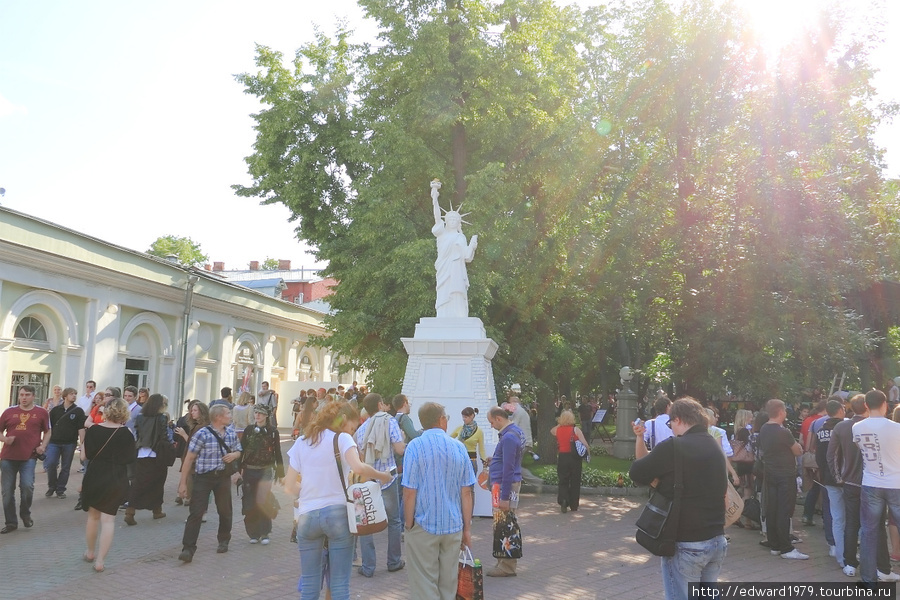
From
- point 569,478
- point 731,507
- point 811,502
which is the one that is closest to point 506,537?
point 731,507

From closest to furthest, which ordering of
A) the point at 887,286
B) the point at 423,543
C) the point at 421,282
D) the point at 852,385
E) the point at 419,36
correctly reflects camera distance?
1. the point at 423,543
2. the point at 421,282
3. the point at 419,36
4. the point at 887,286
5. the point at 852,385

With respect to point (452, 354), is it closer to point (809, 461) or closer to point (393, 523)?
point (393, 523)

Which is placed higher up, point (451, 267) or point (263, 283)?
point (263, 283)

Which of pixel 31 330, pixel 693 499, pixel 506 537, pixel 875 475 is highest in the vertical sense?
pixel 31 330

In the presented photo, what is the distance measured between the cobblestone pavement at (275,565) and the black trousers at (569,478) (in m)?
1.04

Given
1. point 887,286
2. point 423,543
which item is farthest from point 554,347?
point 423,543

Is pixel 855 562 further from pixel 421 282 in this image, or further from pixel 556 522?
pixel 421 282

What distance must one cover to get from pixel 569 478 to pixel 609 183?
11.4 meters

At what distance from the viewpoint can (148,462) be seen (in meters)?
10.2

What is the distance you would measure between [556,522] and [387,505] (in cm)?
423

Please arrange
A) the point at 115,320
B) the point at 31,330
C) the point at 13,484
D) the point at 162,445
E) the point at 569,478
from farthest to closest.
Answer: the point at 115,320, the point at 31,330, the point at 569,478, the point at 162,445, the point at 13,484

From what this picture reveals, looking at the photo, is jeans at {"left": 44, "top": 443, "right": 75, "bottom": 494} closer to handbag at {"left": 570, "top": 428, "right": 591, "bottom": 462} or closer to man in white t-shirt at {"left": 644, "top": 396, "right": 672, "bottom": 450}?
handbag at {"left": 570, "top": 428, "right": 591, "bottom": 462}

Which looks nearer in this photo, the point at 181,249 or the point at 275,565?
the point at 275,565

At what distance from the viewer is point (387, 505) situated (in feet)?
25.0
